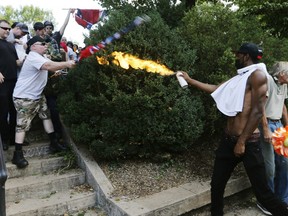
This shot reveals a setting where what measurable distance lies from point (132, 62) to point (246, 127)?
1.99 m

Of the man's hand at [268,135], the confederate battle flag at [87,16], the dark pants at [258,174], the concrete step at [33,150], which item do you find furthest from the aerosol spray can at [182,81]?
the confederate battle flag at [87,16]

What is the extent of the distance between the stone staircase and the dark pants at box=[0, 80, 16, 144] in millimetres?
268

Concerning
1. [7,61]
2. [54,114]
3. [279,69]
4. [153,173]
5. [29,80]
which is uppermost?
[279,69]

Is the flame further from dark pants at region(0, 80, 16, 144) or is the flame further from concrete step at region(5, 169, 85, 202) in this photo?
concrete step at region(5, 169, 85, 202)

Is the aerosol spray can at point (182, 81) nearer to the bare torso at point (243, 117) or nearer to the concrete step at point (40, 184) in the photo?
the bare torso at point (243, 117)

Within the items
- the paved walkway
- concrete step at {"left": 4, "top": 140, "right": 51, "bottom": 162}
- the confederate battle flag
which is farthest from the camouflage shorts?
the confederate battle flag

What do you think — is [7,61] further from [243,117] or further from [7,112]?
[243,117]

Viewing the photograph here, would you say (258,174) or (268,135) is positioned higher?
(268,135)

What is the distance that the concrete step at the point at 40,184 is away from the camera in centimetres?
420

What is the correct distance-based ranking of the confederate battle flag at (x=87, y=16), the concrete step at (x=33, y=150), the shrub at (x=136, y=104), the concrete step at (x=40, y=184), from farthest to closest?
the confederate battle flag at (x=87, y=16) → the concrete step at (x=33, y=150) → the shrub at (x=136, y=104) → the concrete step at (x=40, y=184)

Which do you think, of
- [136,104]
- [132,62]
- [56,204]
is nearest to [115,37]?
[132,62]

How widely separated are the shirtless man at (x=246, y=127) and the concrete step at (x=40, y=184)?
7.02ft

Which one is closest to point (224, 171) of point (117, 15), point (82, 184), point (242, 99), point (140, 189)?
point (242, 99)

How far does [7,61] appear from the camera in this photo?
4.95 meters
